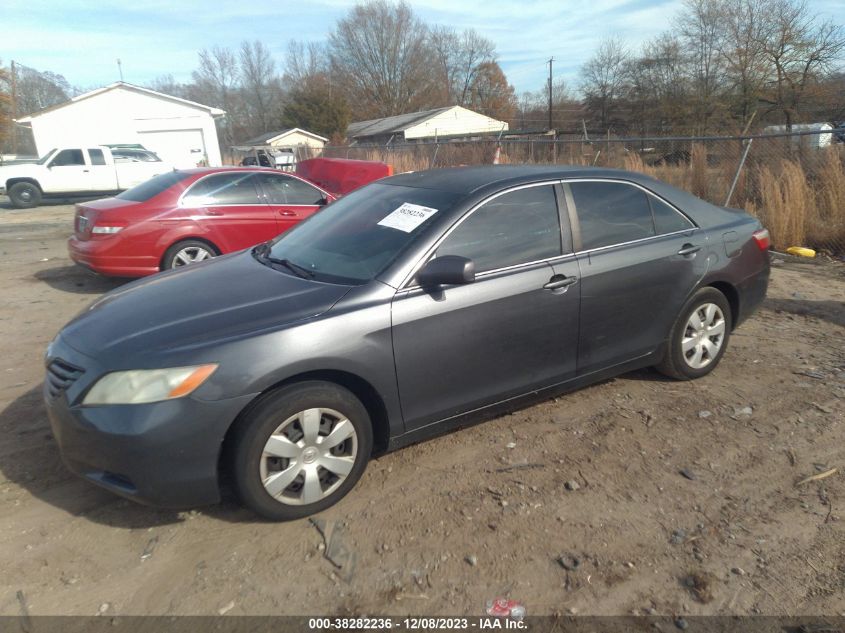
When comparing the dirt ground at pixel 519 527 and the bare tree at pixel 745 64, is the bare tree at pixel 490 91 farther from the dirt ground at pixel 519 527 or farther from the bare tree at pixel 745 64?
the dirt ground at pixel 519 527

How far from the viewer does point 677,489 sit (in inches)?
127

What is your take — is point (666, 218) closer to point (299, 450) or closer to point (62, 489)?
point (299, 450)

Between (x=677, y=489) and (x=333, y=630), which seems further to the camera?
(x=677, y=489)

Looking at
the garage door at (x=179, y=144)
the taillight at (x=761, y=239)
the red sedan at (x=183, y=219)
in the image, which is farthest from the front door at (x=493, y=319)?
the garage door at (x=179, y=144)

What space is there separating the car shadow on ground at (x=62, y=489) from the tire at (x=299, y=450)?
26cm

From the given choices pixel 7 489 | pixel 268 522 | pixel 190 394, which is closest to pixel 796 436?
pixel 268 522

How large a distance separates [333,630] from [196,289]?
1970 millimetres

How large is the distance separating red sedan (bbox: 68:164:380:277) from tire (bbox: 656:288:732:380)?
4.58 metres

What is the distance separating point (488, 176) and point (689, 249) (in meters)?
1.55

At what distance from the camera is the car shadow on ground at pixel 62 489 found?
3.04 meters

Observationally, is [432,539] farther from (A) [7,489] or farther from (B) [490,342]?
(A) [7,489]

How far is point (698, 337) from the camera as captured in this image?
442 cm

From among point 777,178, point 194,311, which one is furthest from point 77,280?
point 777,178

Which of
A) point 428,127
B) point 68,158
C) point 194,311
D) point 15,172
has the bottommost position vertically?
point 194,311
